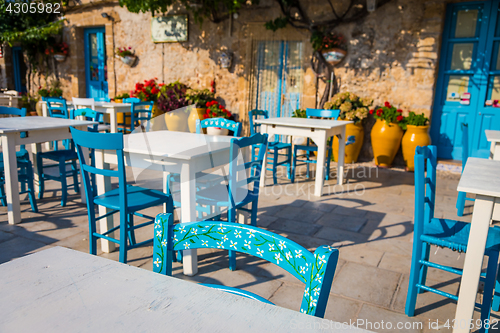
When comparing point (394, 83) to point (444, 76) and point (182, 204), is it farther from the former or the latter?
point (182, 204)

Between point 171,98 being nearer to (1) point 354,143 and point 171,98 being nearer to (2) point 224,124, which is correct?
(1) point 354,143

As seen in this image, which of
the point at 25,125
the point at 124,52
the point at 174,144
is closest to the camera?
the point at 174,144

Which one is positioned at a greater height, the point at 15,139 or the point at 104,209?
the point at 15,139

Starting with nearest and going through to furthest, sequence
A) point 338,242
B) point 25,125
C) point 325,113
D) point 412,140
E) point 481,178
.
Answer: point 481,178
point 338,242
point 25,125
point 325,113
point 412,140

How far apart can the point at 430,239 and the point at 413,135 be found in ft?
13.6

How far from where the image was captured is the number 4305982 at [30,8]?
996cm

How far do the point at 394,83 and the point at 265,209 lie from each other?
370 cm

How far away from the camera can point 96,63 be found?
9.66 m

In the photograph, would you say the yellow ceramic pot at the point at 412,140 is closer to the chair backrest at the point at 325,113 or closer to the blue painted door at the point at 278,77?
the chair backrest at the point at 325,113

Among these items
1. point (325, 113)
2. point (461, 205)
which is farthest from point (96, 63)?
point (461, 205)

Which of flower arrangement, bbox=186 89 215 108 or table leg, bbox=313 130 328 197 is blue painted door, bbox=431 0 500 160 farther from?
flower arrangement, bbox=186 89 215 108

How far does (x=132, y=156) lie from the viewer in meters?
2.42

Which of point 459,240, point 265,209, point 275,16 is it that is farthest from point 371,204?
point 275,16

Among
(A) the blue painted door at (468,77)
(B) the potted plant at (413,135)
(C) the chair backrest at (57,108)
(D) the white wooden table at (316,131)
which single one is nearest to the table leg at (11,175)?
(C) the chair backrest at (57,108)
